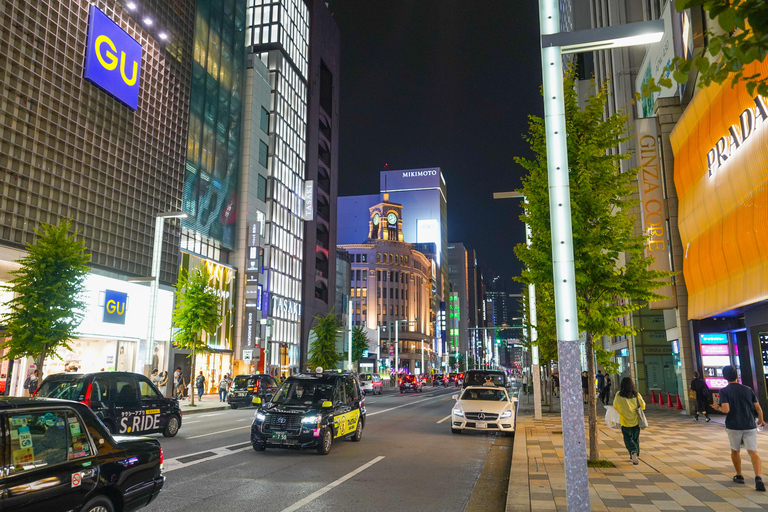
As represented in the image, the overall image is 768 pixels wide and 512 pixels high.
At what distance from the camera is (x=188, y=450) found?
1320 centimetres

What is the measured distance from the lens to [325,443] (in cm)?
1276

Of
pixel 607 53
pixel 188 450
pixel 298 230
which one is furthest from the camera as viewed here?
pixel 298 230

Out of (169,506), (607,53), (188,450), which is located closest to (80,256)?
(188,450)

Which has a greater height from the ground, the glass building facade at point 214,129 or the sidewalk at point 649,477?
the glass building facade at point 214,129

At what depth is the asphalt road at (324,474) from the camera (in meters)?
8.22

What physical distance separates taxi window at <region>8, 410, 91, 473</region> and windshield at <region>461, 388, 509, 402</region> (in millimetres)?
15015

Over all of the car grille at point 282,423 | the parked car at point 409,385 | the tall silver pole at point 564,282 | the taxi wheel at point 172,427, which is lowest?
the parked car at point 409,385

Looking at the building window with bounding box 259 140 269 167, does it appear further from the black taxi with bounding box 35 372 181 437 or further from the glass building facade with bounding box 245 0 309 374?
the black taxi with bounding box 35 372 181 437

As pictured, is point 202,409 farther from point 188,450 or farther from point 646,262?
point 646,262

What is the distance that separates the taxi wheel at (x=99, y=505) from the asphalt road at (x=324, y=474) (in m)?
2.16

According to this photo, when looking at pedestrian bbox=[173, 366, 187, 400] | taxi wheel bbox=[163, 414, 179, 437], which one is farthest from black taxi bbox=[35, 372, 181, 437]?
pedestrian bbox=[173, 366, 187, 400]

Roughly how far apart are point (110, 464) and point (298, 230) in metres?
64.4

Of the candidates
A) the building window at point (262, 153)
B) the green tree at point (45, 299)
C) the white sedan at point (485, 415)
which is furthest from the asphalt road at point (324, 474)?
the building window at point (262, 153)

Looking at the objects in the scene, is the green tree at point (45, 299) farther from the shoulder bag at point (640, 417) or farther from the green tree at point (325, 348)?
the green tree at point (325, 348)
